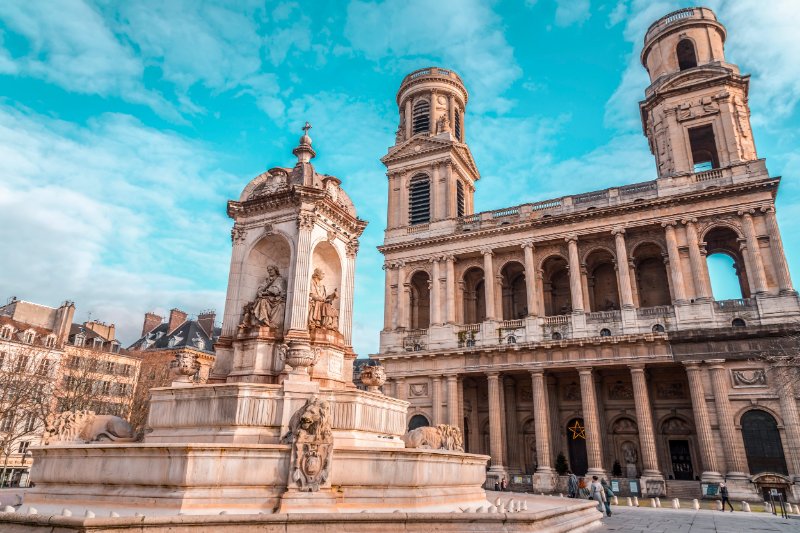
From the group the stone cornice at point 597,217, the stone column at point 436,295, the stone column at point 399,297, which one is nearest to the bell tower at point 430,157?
the stone cornice at point 597,217

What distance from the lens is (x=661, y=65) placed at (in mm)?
37625

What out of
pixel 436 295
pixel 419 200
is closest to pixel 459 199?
pixel 419 200

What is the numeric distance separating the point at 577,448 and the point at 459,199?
20401mm

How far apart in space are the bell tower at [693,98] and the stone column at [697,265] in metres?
3.84

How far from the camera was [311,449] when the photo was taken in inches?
305

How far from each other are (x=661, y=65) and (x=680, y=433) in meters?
25.9

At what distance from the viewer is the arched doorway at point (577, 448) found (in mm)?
31922

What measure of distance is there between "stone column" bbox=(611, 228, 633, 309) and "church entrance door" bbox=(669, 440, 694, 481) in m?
8.36

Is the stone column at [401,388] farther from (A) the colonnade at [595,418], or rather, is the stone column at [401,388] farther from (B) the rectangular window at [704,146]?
(B) the rectangular window at [704,146]

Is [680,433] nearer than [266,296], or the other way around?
[266,296]

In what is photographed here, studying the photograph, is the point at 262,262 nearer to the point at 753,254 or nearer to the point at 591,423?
the point at 591,423

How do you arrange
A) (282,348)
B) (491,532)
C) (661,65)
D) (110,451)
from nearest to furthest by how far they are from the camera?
(491,532)
(110,451)
(282,348)
(661,65)

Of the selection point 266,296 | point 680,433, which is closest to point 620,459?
point 680,433

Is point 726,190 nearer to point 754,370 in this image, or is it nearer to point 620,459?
point 754,370
